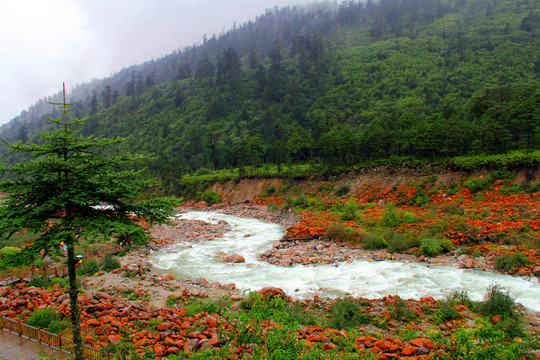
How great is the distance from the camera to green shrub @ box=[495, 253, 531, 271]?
577 inches

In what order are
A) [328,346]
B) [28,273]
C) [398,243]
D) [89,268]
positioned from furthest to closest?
1. [398,243]
2. [89,268]
3. [28,273]
4. [328,346]

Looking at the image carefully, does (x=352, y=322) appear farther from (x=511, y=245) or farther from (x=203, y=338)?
(x=511, y=245)

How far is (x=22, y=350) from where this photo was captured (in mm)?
8727

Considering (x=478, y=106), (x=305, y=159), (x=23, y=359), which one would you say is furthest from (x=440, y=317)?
(x=305, y=159)

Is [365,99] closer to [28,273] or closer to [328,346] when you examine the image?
[28,273]

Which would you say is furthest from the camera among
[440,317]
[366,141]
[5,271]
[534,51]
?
[534,51]

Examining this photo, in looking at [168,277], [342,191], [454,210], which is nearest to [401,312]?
[168,277]

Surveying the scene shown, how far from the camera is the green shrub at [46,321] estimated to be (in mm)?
10086

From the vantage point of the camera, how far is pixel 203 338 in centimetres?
932

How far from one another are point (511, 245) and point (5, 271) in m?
28.4

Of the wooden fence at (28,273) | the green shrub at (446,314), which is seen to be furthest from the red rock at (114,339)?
the green shrub at (446,314)

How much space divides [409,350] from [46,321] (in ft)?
39.6

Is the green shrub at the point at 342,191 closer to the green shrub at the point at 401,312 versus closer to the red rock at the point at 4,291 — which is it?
the green shrub at the point at 401,312

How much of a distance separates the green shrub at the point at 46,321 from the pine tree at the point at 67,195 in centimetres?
301
